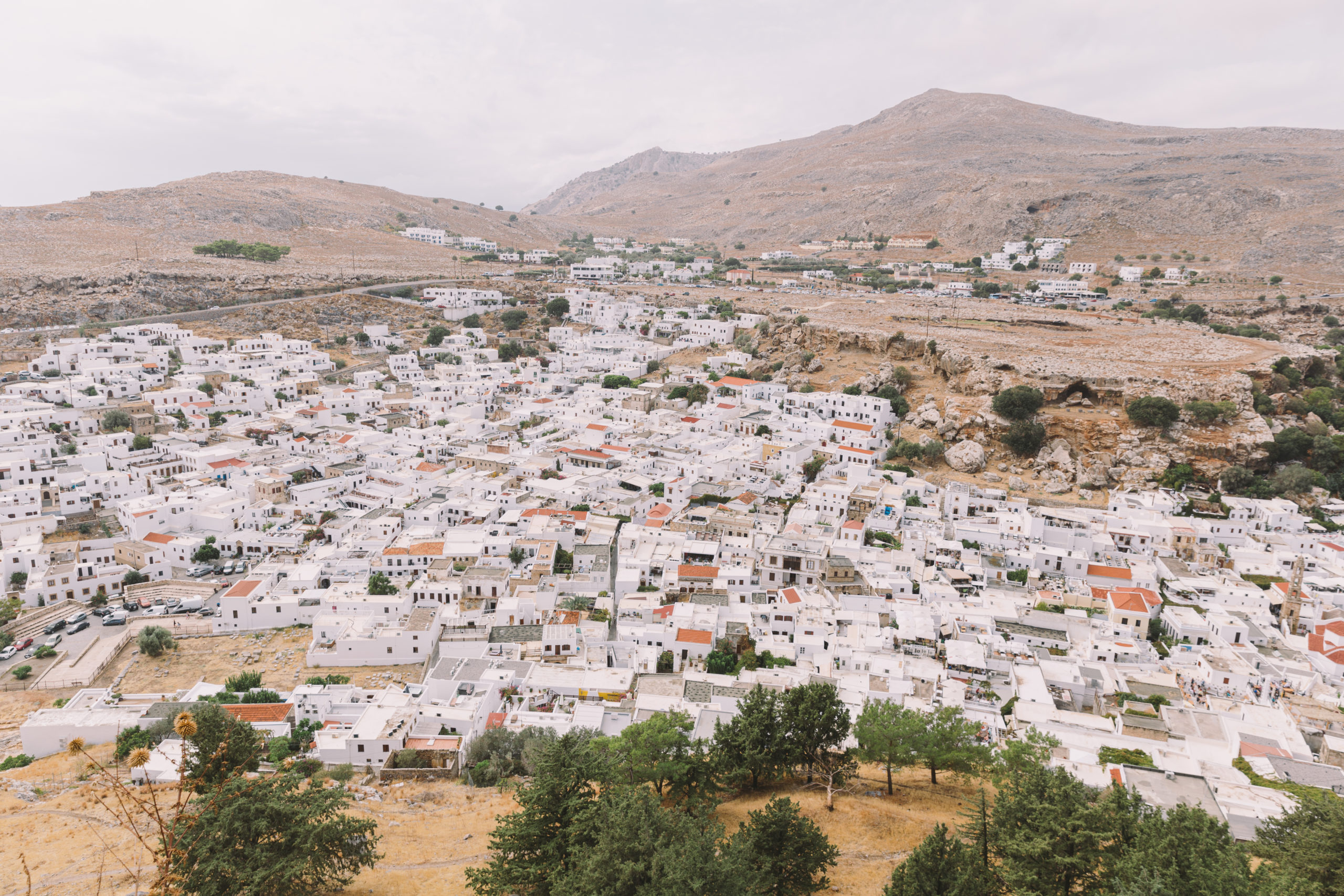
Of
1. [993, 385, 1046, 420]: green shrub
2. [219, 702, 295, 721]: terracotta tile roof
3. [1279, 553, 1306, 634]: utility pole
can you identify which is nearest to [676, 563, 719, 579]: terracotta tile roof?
[219, 702, 295, 721]: terracotta tile roof

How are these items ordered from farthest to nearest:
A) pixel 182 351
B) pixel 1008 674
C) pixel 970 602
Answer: pixel 182 351, pixel 970 602, pixel 1008 674

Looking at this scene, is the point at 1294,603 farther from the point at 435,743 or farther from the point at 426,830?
the point at 426,830

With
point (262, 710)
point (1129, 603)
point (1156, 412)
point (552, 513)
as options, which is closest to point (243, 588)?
point (262, 710)

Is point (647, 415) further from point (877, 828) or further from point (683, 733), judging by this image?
point (877, 828)

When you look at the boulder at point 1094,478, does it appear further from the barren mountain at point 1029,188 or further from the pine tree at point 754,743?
the barren mountain at point 1029,188

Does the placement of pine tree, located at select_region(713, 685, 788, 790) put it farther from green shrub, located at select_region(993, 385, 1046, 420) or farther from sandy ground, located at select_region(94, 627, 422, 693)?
green shrub, located at select_region(993, 385, 1046, 420)

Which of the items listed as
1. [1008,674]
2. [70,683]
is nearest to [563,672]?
[1008,674]
